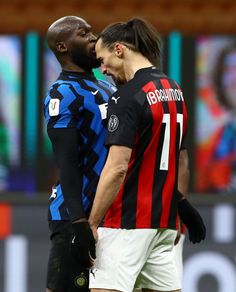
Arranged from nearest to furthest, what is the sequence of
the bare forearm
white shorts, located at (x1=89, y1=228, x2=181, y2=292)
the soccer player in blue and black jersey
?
the bare forearm → white shorts, located at (x1=89, y1=228, x2=181, y2=292) → the soccer player in blue and black jersey

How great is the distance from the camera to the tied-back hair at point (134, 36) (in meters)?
4.00

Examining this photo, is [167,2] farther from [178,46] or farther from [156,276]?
[156,276]

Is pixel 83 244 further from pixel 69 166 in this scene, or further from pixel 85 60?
pixel 85 60

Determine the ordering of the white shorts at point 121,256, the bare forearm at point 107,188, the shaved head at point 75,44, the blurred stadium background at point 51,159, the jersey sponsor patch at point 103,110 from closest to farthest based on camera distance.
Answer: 1. the bare forearm at point 107,188
2. the white shorts at point 121,256
3. the jersey sponsor patch at point 103,110
4. the shaved head at point 75,44
5. the blurred stadium background at point 51,159

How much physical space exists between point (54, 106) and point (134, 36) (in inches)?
16.8

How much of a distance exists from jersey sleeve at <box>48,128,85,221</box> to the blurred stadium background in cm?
246

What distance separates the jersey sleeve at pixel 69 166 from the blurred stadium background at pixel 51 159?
246cm

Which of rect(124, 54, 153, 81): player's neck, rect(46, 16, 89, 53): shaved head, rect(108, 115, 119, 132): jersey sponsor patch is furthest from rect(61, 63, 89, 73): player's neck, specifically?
rect(108, 115, 119, 132): jersey sponsor patch

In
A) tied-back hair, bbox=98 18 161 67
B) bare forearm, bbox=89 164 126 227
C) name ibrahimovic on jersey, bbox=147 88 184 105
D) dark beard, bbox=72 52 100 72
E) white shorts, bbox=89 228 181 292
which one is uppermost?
tied-back hair, bbox=98 18 161 67

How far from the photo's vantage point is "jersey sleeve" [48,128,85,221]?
159 inches

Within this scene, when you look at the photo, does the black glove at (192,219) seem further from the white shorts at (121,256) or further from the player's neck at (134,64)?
the player's neck at (134,64)

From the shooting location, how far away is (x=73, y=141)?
409 cm

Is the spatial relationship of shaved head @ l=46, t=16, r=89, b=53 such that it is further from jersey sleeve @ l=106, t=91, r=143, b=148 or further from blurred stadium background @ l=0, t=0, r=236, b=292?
blurred stadium background @ l=0, t=0, r=236, b=292

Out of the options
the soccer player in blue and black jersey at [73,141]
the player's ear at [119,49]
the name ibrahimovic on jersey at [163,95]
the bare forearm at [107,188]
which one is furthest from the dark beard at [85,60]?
the bare forearm at [107,188]
